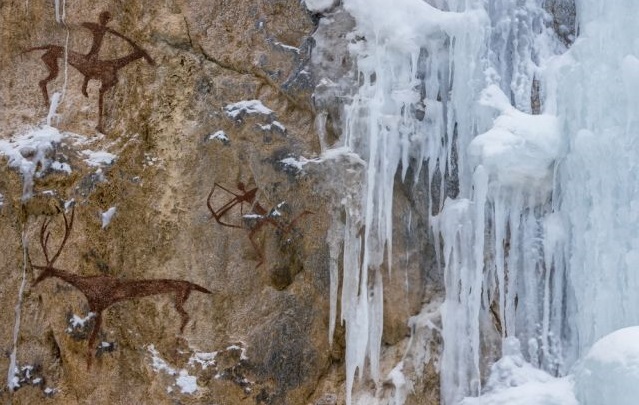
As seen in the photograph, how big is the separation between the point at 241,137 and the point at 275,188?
1.40 ft

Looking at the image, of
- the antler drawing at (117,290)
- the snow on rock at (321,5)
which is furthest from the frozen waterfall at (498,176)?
the antler drawing at (117,290)

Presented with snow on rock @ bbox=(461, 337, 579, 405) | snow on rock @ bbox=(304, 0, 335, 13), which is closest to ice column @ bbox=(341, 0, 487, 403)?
snow on rock @ bbox=(304, 0, 335, 13)

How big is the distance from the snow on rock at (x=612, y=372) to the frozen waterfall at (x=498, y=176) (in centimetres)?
57

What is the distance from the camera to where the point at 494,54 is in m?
5.88

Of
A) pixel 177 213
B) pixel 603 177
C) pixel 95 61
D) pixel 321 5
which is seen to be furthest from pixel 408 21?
pixel 95 61

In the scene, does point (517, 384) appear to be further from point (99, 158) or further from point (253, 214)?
point (99, 158)

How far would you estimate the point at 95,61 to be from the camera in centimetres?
586

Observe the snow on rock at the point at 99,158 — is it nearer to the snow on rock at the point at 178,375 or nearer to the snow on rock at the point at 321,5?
the snow on rock at the point at 178,375

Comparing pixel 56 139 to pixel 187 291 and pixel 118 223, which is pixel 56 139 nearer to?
pixel 118 223

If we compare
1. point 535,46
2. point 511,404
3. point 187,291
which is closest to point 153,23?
point 187,291

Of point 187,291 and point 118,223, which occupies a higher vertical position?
point 118,223

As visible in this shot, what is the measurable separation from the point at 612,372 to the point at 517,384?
1.02 meters

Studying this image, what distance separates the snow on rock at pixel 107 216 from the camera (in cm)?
553

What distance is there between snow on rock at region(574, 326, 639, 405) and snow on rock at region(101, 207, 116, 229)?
10.4 ft
